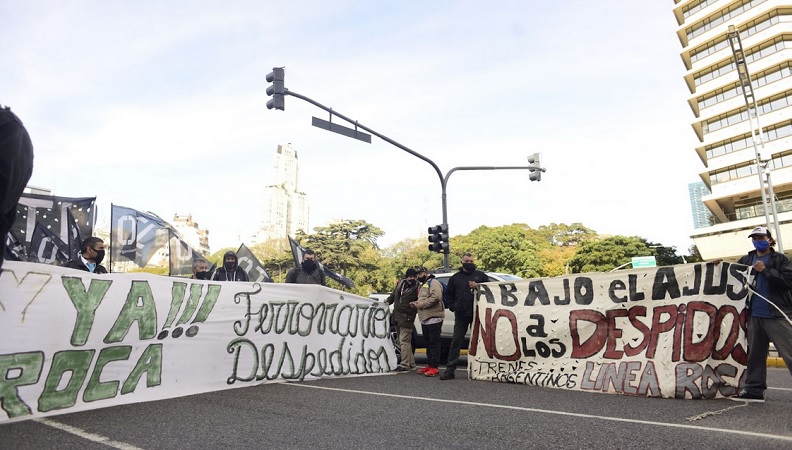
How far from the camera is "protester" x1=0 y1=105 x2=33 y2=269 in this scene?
2.47m

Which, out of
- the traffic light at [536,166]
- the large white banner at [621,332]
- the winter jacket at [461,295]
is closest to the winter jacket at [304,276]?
the winter jacket at [461,295]

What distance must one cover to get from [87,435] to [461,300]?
5350 millimetres

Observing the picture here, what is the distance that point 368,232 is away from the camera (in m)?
65.6

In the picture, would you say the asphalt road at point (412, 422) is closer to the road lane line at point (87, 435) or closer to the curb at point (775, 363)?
the road lane line at point (87, 435)

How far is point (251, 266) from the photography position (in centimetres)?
1027

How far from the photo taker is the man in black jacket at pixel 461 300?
8.24m

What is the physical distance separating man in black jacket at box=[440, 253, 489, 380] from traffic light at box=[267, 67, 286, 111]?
640 cm

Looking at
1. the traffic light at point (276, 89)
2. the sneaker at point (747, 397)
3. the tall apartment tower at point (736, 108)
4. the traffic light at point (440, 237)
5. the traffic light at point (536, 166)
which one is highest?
Result: the tall apartment tower at point (736, 108)

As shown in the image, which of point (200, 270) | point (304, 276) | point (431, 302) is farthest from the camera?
point (200, 270)

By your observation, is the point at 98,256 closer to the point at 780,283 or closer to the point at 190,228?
the point at 780,283

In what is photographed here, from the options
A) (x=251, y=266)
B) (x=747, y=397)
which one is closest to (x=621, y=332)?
(x=747, y=397)

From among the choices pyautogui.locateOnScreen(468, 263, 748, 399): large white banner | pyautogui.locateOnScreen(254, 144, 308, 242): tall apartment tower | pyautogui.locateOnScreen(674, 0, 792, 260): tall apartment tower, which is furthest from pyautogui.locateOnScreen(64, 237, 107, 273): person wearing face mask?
pyautogui.locateOnScreen(254, 144, 308, 242): tall apartment tower

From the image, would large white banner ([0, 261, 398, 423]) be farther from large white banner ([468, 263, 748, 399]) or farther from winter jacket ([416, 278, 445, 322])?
large white banner ([468, 263, 748, 399])

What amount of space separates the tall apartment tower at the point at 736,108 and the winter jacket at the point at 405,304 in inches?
1498
